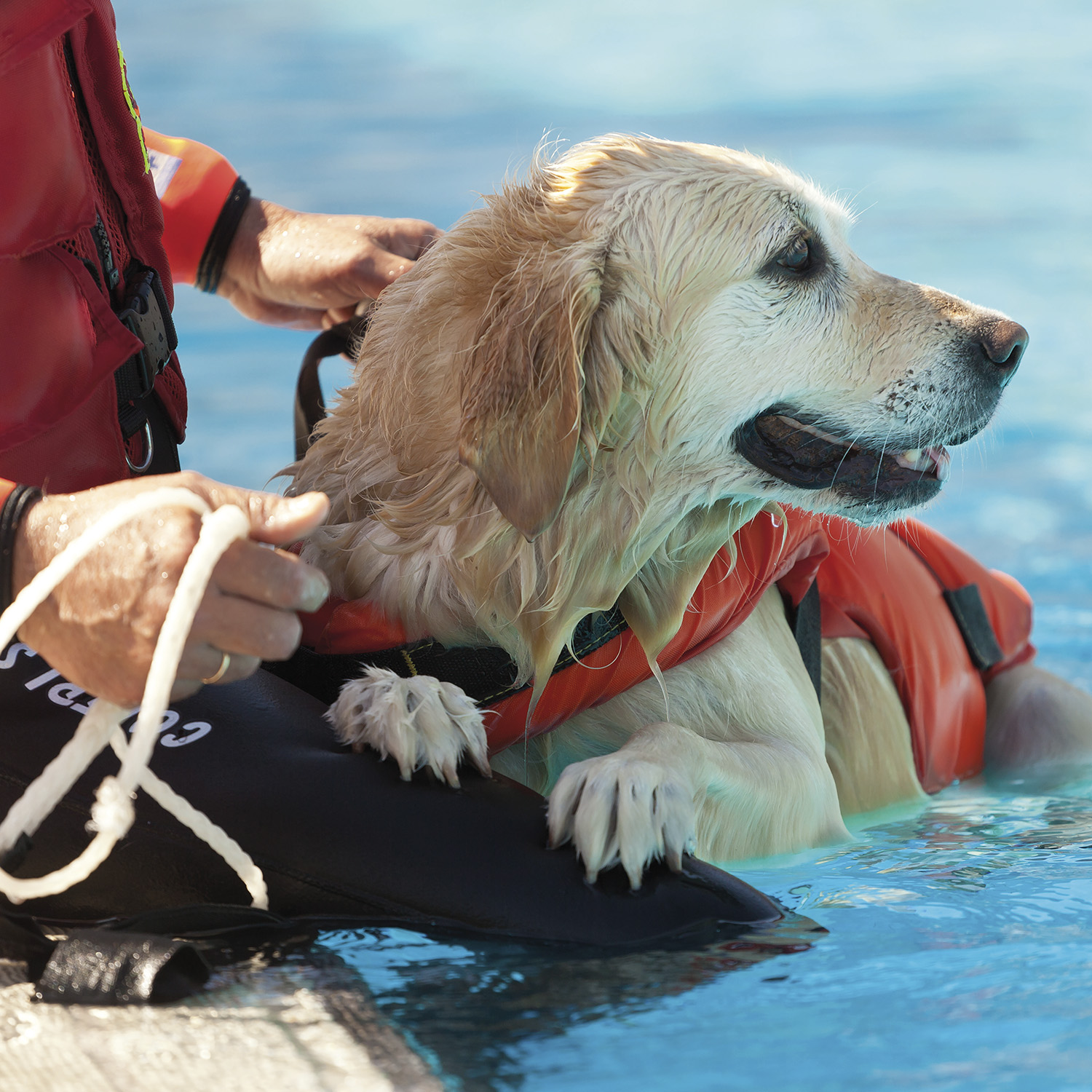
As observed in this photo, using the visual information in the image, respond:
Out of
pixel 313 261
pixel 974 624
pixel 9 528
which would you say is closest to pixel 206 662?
pixel 9 528

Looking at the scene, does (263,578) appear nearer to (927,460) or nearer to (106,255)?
(106,255)

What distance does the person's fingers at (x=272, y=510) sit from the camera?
4.82 feet

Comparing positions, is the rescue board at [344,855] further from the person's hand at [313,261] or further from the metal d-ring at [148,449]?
the person's hand at [313,261]

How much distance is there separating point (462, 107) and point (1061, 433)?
5091mm

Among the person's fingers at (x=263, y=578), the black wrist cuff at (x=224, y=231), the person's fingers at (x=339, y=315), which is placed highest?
the black wrist cuff at (x=224, y=231)

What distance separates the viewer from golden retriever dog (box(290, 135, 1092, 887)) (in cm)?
201

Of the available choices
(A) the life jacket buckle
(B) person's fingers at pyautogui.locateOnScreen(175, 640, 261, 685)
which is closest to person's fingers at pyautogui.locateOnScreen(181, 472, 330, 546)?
(B) person's fingers at pyautogui.locateOnScreen(175, 640, 261, 685)

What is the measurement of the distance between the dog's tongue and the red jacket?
51.0 inches

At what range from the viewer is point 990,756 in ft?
10.7

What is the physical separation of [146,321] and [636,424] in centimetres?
85

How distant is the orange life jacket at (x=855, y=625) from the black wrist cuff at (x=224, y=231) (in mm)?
1217

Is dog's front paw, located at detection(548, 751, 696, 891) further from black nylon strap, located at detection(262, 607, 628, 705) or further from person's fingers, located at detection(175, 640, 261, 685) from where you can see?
person's fingers, located at detection(175, 640, 261, 685)

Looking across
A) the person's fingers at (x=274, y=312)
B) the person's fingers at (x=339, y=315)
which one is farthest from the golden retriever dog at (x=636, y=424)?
the person's fingers at (x=274, y=312)

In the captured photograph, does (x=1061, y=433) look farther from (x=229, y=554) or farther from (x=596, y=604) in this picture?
(x=229, y=554)
